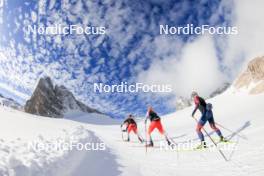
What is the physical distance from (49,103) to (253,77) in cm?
12848

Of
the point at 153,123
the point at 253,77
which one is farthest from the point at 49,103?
the point at 153,123

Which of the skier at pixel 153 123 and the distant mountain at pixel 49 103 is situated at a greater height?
the distant mountain at pixel 49 103

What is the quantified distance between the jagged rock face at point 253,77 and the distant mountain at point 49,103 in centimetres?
11882

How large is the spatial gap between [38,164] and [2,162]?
112cm

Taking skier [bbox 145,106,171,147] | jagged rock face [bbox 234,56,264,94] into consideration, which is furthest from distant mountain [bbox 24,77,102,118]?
skier [bbox 145,106,171,147]

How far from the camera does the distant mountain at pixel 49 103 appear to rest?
16525 cm

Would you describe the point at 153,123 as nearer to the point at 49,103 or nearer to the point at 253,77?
the point at 253,77

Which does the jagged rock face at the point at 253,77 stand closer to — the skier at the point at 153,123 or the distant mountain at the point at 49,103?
the skier at the point at 153,123

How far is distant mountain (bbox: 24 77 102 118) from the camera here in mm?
165250

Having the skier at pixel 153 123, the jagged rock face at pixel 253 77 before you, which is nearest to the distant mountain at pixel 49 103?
the jagged rock face at pixel 253 77

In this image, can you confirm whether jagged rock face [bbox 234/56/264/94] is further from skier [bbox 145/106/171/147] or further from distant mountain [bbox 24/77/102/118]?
distant mountain [bbox 24/77/102/118]

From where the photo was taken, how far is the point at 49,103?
6545 inches

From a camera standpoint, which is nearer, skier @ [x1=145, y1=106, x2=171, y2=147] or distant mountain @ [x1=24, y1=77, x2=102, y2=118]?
skier @ [x1=145, y1=106, x2=171, y2=147]

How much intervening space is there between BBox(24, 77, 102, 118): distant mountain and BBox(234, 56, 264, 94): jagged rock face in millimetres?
118824
